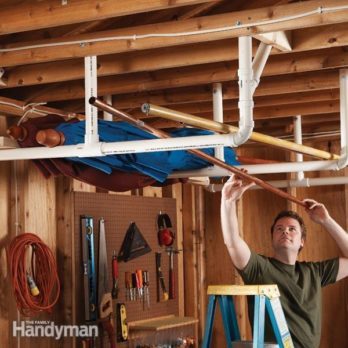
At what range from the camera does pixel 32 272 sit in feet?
17.8

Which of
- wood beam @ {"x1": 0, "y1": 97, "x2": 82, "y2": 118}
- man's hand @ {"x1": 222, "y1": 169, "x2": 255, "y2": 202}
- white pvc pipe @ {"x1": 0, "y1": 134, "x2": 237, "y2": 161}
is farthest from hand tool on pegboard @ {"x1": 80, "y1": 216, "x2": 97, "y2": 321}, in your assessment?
man's hand @ {"x1": 222, "y1": 169, "x2": 255, "y2": 202}

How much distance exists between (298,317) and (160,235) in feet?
8.84

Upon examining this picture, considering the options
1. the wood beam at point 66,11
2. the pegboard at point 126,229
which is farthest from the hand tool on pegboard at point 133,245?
the wood beam at point 66,11

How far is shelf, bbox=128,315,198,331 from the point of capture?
6492 millimetres

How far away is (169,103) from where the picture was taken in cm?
557

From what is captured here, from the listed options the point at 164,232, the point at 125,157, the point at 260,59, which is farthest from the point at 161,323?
the point at 260,59

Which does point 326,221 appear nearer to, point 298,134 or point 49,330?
point 298,134

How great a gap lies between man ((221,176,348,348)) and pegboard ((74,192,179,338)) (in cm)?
176

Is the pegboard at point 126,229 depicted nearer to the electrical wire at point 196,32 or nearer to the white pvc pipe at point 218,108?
the white pvc pipe at point 218,108

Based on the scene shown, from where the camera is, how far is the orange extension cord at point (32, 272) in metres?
5.14

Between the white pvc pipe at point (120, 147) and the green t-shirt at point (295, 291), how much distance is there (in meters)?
0.97

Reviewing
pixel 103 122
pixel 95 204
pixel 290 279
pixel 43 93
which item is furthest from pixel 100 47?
pixel 95 204

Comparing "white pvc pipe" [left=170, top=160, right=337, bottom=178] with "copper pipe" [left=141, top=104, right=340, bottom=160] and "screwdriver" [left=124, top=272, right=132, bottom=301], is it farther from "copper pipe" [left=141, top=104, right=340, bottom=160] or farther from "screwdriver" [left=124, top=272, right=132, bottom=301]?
"screwdriver" [left=124, top=272, right=132, bottom=301]

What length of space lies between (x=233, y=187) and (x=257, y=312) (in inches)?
24.8
